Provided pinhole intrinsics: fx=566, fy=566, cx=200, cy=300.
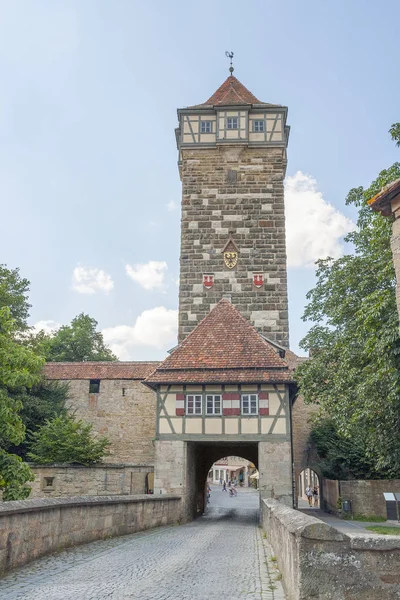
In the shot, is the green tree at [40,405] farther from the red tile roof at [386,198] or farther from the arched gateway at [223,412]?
the red tile roof at [386,198]

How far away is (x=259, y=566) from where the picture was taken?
798 cm

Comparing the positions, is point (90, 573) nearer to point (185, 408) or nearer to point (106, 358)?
point (185, 408)

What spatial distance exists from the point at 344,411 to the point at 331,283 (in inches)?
175

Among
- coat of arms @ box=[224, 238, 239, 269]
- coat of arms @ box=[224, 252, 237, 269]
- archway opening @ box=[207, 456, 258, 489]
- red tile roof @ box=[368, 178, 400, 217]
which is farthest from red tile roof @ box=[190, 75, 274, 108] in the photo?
archway opening @ box=[207, 456, 258, 489]

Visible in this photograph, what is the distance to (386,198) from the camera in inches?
327

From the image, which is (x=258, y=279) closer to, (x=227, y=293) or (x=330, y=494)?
(x=227, y=293)

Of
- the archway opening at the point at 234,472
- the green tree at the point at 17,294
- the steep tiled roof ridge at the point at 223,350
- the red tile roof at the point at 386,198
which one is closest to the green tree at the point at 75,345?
the green tree at the point at 17,294

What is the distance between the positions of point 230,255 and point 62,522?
19036 millimetres

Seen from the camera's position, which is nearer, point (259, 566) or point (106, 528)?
point (259, 566)

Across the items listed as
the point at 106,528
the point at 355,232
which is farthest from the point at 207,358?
the point at 106,528

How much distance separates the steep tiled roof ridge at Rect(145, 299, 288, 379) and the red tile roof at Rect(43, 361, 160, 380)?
5509 mm

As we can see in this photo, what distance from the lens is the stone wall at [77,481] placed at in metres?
19.3

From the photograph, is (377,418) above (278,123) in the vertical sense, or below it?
below

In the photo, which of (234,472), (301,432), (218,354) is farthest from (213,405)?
(234,472)
